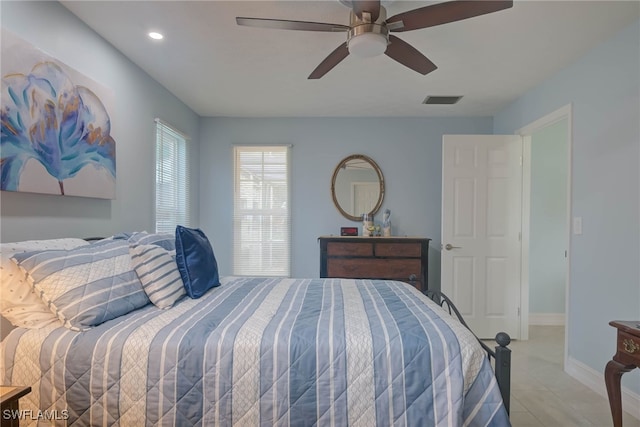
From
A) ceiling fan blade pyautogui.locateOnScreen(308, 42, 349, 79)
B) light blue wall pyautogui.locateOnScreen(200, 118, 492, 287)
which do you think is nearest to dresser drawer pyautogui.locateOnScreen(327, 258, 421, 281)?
light blue wall pyautogui.locateOnScreen(200, 118, 492, 287)

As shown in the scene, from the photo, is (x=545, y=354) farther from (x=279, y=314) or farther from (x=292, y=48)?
(x=292, y=48)

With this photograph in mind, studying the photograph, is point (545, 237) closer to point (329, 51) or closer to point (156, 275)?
point (329, 51)

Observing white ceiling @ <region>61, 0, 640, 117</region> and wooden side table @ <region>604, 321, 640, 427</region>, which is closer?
wooden side table @ <region>604, 321, 640, 427</region>

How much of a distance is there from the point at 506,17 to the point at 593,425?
8.13 ft

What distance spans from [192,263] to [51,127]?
105 cm

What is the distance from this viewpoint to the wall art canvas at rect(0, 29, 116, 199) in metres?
1.61

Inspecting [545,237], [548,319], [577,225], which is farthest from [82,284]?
[548,319]

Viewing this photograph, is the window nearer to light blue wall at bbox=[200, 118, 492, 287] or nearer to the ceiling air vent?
light blue wall at bbox=[200, 118, 492, 287]

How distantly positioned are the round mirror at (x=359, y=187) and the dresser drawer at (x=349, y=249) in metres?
0.58

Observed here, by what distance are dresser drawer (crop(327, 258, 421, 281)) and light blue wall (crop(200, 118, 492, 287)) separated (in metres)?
0.62

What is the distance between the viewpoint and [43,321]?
53.9 inches

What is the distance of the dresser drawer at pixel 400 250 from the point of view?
3537mm

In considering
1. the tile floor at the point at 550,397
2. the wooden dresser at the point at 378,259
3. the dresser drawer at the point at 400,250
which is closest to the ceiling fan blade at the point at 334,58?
the wooden dresser at the point at 378,259

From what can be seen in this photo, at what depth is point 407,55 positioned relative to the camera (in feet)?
6.59
